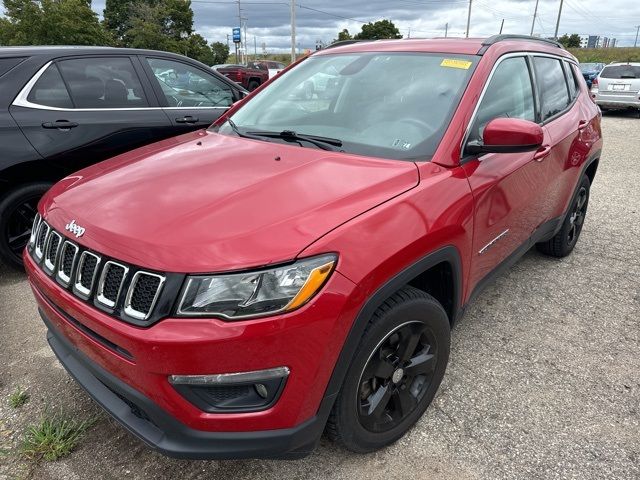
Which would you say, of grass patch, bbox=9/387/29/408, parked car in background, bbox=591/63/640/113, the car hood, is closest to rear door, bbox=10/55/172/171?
the car hood

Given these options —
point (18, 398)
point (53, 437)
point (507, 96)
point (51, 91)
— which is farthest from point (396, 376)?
point (51, 91)

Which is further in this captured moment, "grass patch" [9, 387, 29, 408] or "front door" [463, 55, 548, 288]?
"grass patch" [9, 387, 29, 408]

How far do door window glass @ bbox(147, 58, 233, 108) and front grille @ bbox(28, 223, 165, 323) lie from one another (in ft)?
9.93

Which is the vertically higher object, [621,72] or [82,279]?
[82,279]

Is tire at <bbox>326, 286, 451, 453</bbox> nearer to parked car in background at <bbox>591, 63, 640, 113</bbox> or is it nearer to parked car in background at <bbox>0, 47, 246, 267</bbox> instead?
parked car in background at <bbox>0, 47, 246, 267</bbox>

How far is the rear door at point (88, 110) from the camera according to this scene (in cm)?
388

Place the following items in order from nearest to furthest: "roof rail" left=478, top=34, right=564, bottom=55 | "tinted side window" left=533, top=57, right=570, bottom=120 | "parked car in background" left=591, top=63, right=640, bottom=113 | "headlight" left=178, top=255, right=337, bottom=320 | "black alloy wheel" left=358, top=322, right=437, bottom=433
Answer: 1. "headlight" left=178, top=255, right=337, bottom=320
2. "black alloy wheel" left=358, top=322, right=437, bottom=433
3. "roof rail" left=478, top=34, right=564, bottom=55
4. "tinted side window" left=533, top=57, right=570, bottom=120
5. "parked car in background" left=591, top=63, right=640, bottom=113

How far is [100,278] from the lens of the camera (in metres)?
1.74

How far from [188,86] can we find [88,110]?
109cm

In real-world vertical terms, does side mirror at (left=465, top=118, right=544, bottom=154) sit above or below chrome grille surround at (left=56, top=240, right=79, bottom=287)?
above

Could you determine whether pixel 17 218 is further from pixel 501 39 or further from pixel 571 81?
pixel 571 81

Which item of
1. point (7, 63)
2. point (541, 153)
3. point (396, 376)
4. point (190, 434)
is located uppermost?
point (7, 63)

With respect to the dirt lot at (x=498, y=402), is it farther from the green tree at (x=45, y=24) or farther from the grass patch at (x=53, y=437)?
the green tree at (x=45, y=24)

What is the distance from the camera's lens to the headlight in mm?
1579
